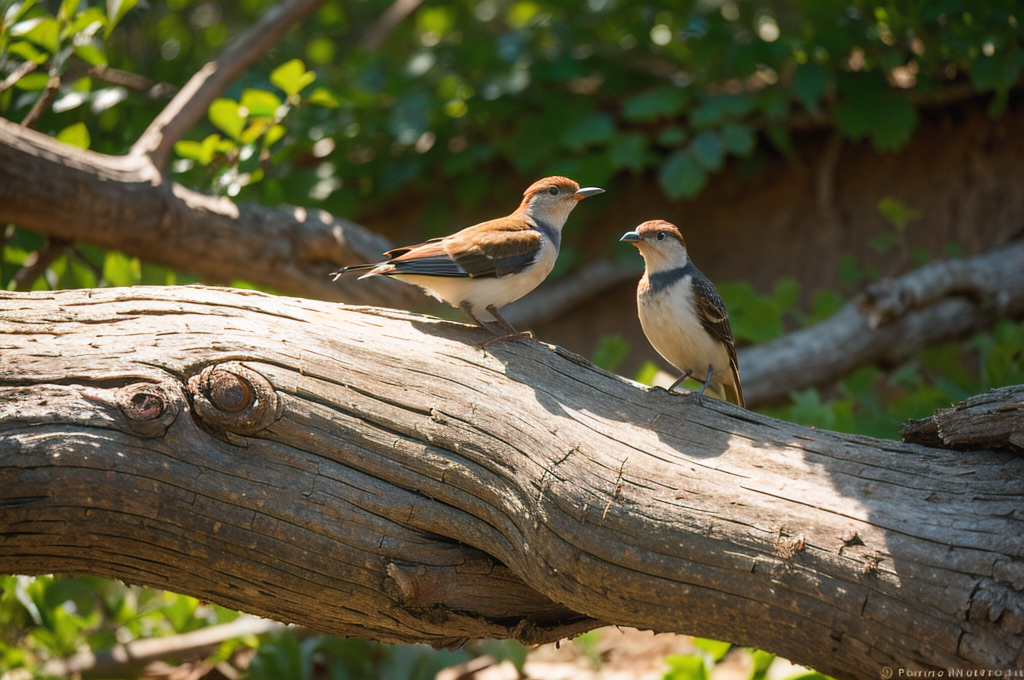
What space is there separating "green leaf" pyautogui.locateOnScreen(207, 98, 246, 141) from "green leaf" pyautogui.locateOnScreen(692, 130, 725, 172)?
331 cm

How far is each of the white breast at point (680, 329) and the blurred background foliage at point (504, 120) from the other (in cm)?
101

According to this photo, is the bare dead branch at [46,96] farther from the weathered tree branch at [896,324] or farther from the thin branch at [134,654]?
the weathered tree branch at [896,324]

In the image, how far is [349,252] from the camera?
496 cm

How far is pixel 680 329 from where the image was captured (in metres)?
3.52

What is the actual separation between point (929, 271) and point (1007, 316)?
0.97m

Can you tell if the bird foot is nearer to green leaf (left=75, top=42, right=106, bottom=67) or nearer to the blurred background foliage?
the blurred background foliage

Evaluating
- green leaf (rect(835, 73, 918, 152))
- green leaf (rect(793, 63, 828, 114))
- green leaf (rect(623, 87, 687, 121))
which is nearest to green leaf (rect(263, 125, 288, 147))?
green leaf (rect(623, 87, 687, 121))

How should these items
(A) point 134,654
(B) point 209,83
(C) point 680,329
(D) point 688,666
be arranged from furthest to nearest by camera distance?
(B) point 209,83 < (A) point 134,654 < (D) point 688,666 < (C) point 680,329

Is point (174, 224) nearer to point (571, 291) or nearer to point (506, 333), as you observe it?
point (506, 333)

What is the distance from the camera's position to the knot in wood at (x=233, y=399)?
264cm

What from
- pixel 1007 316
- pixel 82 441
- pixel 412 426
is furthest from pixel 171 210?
pixel 1007 316

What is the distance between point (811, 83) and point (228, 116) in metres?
4.15

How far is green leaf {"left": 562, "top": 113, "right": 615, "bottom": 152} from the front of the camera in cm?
638

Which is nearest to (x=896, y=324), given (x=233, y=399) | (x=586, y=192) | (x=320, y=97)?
(x=586, y=192)
